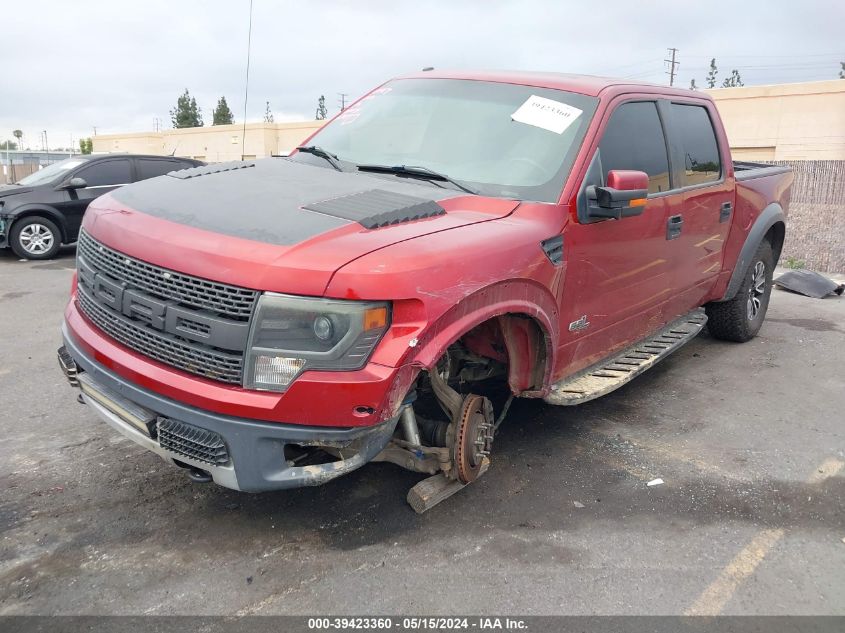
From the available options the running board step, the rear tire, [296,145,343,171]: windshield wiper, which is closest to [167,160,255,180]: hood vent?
[296,145,343,171]: windshield wiper

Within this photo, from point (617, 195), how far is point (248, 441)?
208 cm

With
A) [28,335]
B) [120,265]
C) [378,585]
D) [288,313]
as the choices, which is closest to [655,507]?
[378,585]

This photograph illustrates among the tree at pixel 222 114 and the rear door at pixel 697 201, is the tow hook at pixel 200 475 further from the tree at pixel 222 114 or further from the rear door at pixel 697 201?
the tree at pixel 222 114

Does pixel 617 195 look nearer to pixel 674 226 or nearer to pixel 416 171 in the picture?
pixel 416 171

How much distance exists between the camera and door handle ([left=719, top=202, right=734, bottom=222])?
500cm

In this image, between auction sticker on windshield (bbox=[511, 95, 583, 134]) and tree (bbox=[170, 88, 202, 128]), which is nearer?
auction sticker on windshield (bbox=[511, 95, 583, 134])

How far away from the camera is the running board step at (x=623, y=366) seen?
3545mm

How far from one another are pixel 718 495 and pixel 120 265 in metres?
3.06

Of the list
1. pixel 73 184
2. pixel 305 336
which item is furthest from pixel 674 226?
pixel 73 184

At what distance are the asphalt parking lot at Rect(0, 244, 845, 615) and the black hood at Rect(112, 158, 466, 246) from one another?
135 cm

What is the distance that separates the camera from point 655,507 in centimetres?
335

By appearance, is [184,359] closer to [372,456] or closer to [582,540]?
[372,456]

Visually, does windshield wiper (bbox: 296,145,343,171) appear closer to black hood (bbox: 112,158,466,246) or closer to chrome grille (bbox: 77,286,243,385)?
black hood (bbox: 112,158,466,246)

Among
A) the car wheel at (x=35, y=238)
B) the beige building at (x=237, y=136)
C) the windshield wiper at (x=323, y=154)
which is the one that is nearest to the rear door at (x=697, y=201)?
the windshield wiper at (x=323, y=154)
